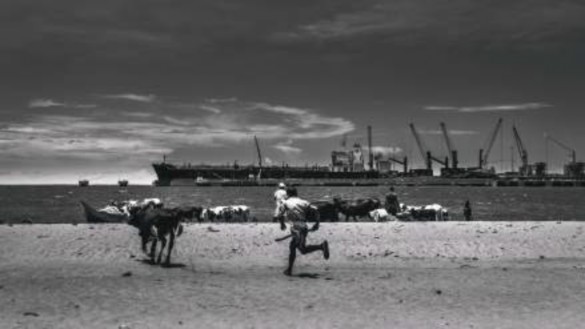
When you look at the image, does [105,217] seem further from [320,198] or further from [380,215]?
[320,198]

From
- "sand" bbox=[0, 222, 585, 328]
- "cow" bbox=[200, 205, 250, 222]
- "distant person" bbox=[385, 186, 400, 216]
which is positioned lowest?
"sand" bbox=[0, 222, 585, 328]

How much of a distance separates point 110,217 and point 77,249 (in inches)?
447

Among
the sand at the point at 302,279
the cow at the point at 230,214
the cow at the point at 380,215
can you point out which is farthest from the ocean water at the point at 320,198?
the sand at the point at 302,279

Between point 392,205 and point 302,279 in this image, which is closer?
point 302,279

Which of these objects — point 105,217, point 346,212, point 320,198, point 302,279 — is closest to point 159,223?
point 302,279

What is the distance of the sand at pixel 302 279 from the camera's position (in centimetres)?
985

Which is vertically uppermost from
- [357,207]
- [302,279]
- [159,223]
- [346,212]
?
[159,223]

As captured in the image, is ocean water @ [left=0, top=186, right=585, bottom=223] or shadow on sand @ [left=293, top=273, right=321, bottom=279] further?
ocean water @ [left=0, top=186, right=585, bottom=223]

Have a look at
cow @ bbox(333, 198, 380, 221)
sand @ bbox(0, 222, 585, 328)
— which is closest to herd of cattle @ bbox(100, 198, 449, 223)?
cow @ bbox(333, 198, 380, 221)

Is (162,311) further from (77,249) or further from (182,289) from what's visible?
(77,249)

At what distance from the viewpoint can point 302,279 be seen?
13.4 metres

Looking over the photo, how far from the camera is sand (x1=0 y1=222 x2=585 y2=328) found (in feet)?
32.3

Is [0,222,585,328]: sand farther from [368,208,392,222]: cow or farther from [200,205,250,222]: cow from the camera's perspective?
[200,205,250,222]: cow

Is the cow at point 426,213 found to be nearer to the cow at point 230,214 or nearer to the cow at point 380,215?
the cow at point 380,215
